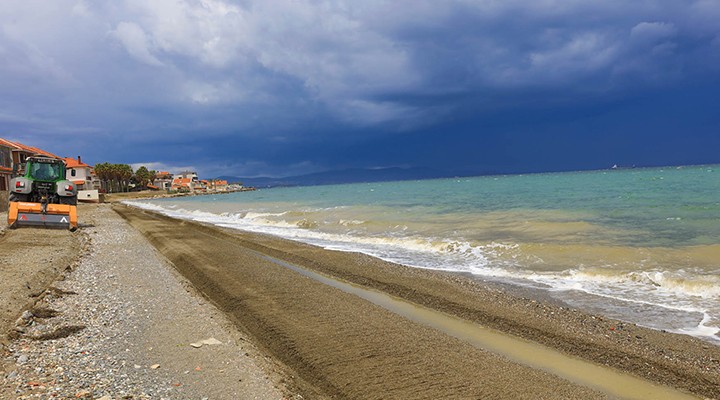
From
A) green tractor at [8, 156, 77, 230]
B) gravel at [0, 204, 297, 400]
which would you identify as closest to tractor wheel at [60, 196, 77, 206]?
green tractor at [8, 156, 77, 230]

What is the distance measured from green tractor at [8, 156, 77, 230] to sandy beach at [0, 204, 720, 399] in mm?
9235

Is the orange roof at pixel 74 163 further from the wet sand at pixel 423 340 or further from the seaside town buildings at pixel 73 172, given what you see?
the wet sand at pixel 423 340

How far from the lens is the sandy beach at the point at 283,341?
508 centimetres

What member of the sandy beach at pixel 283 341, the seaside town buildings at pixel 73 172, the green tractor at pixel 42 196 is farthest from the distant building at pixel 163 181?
the sandy beach at pixel 283 341

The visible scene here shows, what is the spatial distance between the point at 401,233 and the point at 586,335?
15.4 m

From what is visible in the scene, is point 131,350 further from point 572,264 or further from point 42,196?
point 42,196

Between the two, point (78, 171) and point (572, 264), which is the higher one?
point (78, 171)

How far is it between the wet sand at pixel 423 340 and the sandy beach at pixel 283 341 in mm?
24

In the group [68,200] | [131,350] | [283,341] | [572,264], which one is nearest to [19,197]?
[68,200]

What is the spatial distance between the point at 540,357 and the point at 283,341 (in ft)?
12.8

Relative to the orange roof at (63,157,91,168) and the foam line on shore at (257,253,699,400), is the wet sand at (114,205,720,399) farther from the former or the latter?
the orange roof at (63,157,91,168)

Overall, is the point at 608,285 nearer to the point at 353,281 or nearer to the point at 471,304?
the point at 471,304

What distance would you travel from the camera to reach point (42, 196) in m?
21.2

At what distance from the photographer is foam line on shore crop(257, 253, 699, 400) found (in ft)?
17.7
